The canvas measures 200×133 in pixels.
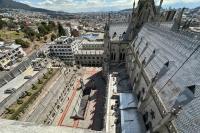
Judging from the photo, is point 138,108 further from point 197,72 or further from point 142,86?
point 197,72

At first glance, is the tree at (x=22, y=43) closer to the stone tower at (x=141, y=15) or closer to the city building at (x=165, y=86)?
the stone tower at (x=141, y=15)

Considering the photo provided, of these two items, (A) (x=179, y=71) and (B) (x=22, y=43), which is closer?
(A) (x=179, y=71)

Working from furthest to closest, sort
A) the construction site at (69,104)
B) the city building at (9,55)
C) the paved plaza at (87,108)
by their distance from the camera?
the city building at (9,55) → the construction site at (69,104) → the paved plaza at (87,108)

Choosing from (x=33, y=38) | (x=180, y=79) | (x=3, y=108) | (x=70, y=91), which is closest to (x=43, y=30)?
(x=33, y=38)

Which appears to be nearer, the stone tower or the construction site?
the construction site

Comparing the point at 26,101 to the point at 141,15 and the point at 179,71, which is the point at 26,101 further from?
the point at 141,15

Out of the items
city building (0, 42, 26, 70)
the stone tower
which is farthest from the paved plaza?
city building (0, 42, 26, 70)

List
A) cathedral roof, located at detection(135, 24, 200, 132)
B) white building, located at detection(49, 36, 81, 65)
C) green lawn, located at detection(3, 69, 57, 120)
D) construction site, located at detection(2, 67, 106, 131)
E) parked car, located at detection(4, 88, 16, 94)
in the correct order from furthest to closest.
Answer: white building, located at detection(49, 36, 81, 65), parked car, located at detection(4, 88, 16, 94), construction site, located at detection(2, 67, 106, 131), green lawn, located at detection(3, 69, 57, 120), cathedral roof, located at detection(135, 24, 200, 132)

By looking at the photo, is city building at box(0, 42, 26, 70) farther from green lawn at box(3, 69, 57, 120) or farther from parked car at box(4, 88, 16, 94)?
green lawn at box(3, 69, 57, 120)

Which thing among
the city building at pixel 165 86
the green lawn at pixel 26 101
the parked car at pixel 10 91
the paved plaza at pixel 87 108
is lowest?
the paved plaza at pixel 87 108

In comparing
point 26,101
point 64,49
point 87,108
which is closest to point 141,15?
point 87,108

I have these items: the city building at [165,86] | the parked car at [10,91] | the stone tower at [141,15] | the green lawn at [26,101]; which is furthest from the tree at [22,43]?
the city building at [165,86]
